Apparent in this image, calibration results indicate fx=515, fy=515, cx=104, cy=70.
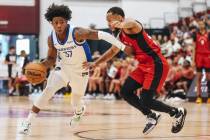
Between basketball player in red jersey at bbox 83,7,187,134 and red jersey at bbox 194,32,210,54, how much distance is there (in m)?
7.40

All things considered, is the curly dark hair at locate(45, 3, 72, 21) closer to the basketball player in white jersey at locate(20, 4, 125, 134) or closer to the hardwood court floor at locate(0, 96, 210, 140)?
the basketball player in white jersey at locate(20, 4, 125, 134)

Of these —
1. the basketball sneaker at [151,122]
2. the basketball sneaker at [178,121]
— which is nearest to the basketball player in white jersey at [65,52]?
the basketball sneaker at [151,122]

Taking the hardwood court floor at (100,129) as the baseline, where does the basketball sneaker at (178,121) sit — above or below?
above

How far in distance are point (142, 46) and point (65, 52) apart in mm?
1029

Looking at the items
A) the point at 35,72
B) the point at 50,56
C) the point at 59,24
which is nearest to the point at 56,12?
the point at 59,24

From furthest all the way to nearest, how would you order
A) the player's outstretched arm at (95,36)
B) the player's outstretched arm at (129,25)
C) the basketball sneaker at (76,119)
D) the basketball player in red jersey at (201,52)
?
the basketball player in red jersey at (201,52) → the basketball sneaker at (76,119) → the player's outstretched arm at (95,36) → the player's outstretched arm at (129,25)

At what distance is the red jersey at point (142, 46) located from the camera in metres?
6.81

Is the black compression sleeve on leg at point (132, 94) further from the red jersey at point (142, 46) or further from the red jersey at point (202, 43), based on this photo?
the red jersey at point (202, 43)

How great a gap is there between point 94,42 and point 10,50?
3.46m

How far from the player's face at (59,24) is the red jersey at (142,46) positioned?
30.8 inches

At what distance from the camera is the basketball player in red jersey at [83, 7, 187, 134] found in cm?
680

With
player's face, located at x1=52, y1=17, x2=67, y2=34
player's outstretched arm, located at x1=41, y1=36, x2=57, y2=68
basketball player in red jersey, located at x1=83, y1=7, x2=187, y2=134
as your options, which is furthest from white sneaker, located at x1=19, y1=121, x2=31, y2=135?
player's face, located at x1=52, y1=17, x2=67, y2=34

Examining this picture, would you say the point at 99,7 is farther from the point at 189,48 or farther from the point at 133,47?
the point at 133,47

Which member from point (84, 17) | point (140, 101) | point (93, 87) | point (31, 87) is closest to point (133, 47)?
point (140, 101)
